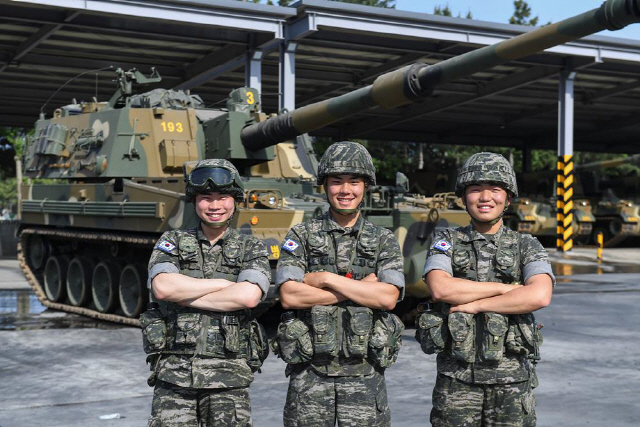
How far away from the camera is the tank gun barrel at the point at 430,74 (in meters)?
6.63

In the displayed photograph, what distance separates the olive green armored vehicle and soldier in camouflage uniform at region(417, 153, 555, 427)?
4.14 metres

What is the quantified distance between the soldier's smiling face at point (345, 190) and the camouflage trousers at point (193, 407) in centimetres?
108

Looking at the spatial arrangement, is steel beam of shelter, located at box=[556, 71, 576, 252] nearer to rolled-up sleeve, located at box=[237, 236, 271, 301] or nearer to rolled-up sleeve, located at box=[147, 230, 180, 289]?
rolled-up sleeve, located at box=[237, 236, 271, 301]

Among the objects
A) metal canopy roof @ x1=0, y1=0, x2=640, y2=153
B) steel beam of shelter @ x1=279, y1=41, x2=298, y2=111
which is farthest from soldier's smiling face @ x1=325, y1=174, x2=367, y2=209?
steel beam of shelter @ x1=279, y1=41, x2=298, y2=111

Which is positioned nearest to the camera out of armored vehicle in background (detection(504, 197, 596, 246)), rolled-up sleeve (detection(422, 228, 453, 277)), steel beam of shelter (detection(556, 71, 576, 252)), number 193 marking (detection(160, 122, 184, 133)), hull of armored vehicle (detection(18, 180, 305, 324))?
rolled-up sleeve (detection(422, 228, 453, 277))

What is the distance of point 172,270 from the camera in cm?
459

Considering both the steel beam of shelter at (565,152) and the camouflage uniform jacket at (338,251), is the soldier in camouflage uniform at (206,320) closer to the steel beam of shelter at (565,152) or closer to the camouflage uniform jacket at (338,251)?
the camouflage uniform jacket at (338,251)

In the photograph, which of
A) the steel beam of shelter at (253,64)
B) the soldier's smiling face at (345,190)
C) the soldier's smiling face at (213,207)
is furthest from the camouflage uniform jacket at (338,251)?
the steel beam of shelter at (253,64)

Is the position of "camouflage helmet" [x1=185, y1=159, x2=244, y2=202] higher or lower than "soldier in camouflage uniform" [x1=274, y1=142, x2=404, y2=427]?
higher

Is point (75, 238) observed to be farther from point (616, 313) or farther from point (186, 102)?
point (616, 313)

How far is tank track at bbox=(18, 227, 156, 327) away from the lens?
11312mm

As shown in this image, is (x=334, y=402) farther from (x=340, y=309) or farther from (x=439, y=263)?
(x=439, y=263)

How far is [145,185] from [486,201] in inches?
297

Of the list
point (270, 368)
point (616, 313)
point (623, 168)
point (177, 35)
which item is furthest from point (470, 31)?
point (623, 168)
